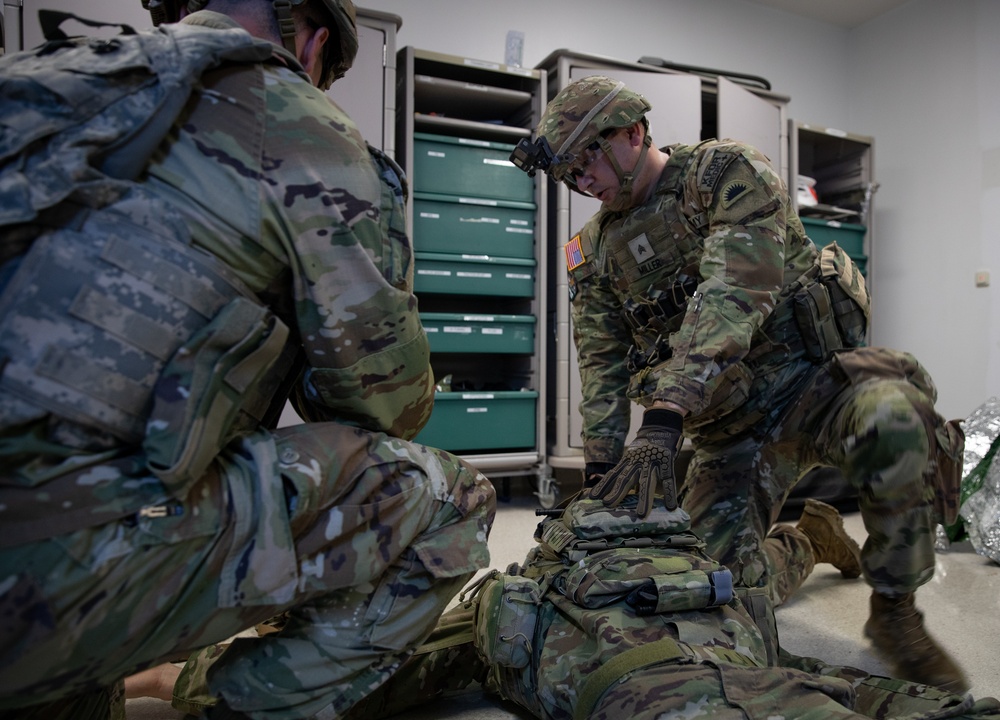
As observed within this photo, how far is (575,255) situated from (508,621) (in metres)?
1.11

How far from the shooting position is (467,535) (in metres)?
0.93

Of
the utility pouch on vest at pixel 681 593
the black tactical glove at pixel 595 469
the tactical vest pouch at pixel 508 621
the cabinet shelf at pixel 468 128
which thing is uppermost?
the cabinet shelf at pixel 468 128

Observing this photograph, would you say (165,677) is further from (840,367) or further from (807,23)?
(807,23)

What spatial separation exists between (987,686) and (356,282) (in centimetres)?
131

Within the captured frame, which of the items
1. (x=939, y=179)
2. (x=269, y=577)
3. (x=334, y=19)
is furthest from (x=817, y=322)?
(x=939, y=179)

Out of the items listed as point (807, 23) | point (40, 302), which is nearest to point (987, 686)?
point (40, 302)

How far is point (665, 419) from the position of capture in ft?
4.35

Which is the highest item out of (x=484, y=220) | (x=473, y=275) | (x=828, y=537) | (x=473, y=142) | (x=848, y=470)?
(x=473, y=142)

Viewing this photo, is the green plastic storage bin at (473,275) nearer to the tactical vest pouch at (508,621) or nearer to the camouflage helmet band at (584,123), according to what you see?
the camouflage helmet band at (584,123)

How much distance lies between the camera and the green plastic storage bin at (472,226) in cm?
272

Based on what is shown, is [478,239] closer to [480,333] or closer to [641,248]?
[480,333]

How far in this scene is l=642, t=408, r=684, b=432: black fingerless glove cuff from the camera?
1.32 meters

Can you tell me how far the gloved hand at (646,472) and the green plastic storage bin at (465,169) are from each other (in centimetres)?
166

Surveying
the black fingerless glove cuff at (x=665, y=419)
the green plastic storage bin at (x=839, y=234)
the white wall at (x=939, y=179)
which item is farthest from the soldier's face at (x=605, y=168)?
the white wall at (x=939, y=179)
